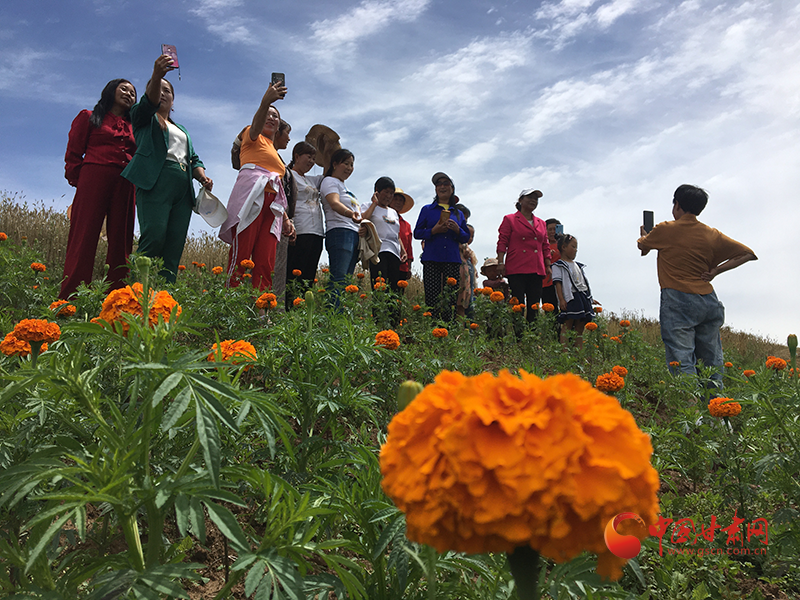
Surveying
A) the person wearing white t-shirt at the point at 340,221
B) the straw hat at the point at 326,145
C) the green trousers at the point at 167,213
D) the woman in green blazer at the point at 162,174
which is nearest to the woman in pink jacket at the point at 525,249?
the person wearing white t-shirt at the point at 340,221

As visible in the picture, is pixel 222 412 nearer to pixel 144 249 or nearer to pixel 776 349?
pixel 144 249

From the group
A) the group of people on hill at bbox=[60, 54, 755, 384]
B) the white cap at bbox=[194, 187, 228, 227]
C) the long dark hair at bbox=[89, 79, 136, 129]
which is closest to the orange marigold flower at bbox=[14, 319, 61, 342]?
the group of people on hill at bbox=[60, 54, 755, 384]

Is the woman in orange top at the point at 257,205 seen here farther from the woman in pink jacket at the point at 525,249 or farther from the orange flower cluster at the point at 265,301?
the woman in pink jacket at the point at 525,249

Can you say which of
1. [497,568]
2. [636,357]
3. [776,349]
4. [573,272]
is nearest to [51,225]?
Result: [573,272]

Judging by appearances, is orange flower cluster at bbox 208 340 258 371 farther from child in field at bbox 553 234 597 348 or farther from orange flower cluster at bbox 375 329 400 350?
child in field at bbox 553 234 597 348

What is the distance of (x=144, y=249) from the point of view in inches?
165

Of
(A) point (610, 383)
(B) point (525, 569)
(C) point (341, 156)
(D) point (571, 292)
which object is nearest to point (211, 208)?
(C) point (341, 156)

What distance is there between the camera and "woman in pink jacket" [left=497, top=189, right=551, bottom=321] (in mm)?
6484

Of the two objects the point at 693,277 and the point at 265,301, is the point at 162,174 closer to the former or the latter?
the point at 265,301

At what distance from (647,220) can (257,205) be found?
4.36 metres

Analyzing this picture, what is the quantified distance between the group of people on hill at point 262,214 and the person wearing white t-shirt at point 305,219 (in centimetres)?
1

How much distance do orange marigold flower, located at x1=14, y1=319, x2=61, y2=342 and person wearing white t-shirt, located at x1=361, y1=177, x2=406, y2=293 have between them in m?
4.46

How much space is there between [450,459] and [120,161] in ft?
15.2

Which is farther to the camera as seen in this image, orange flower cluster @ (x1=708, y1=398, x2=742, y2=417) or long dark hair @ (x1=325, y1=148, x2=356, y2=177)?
long dark hair @ (x1=325, y1=148, x2=356, y2=177)
